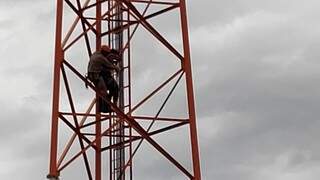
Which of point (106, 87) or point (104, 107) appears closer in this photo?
point (106, 87)

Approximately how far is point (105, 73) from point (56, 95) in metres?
2.15

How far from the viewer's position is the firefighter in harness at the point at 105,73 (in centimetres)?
2914

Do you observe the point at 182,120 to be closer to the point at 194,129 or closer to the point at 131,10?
the point at 194,129

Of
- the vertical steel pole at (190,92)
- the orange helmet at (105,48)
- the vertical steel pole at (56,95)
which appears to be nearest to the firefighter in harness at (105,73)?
the orange helmet at (105,48)

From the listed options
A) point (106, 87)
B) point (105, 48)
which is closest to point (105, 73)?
point (106, 87)

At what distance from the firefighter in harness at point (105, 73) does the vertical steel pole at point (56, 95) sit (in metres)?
1.40

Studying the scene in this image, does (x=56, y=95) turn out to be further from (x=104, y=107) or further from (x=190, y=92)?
(x=190, y=92)

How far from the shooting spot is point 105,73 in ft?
96.4

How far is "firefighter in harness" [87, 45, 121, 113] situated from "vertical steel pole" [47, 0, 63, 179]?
140cm

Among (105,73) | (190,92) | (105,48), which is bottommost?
(190,92)

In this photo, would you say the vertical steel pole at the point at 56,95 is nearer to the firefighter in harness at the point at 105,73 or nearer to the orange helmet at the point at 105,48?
the firefighter in harness at the point at 105,73

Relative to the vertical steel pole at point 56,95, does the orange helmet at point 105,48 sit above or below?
above

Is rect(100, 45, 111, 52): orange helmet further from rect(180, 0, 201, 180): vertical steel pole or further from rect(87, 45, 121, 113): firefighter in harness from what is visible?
rect(180, 0, 201, 180): vertical steel pole

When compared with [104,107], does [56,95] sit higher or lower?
lower
